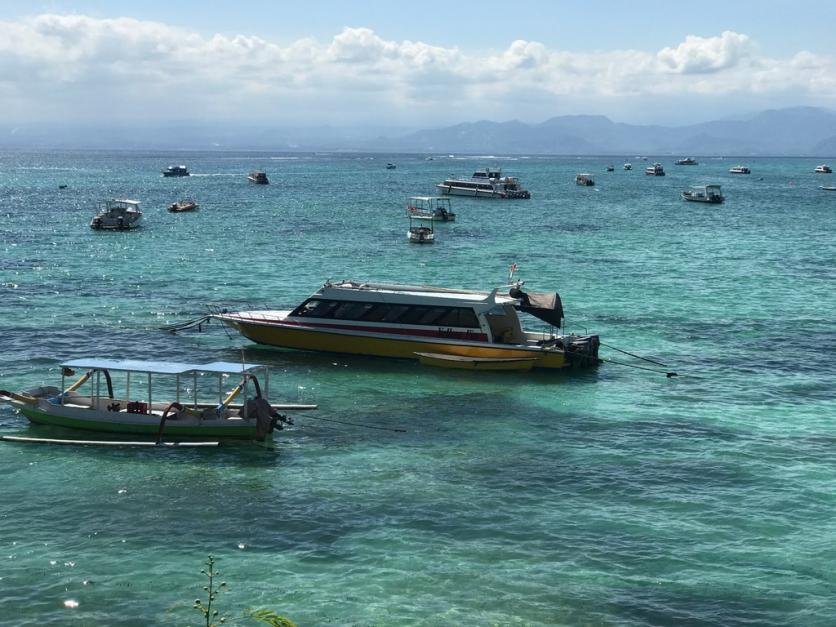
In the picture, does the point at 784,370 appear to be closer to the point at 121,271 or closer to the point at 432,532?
the point at 432,532

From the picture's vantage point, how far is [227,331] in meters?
59.0

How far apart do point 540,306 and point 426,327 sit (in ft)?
21.3

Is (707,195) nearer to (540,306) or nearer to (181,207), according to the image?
(181,207)

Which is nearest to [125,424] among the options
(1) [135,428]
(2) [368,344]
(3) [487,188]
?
(1) [135,428]

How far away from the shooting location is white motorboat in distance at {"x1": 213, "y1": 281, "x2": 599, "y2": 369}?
166 feet

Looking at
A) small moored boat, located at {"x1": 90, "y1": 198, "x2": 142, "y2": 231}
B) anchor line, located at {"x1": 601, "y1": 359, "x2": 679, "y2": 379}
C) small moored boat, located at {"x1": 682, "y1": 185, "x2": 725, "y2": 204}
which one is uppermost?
small moored boat, located at {"x1": 682, "y1": 185, "x2": 725, "y2": 204}

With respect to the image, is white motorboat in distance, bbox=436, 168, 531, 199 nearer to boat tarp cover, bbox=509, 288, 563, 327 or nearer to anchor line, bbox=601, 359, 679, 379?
boat tarp cover, bbox=509, 288, 563, 327

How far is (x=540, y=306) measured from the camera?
52375mm

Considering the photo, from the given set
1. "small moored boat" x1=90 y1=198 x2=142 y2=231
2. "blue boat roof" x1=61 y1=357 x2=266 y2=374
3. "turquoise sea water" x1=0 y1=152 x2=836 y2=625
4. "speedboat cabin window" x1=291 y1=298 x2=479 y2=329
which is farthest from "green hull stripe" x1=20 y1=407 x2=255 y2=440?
"small moored boat" x1=90 y1=198 x2=142 y2=231

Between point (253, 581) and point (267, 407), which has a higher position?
point (267, 407)

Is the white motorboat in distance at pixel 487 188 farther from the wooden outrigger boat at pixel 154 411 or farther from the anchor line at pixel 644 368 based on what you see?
the wooden outrigger boat at pixel 154 411

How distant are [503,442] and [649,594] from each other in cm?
1301

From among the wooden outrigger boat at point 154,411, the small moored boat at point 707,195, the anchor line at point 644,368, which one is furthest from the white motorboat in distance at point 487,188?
the wooden outrigger boat at point 154,411

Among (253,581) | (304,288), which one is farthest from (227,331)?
(253,581)
